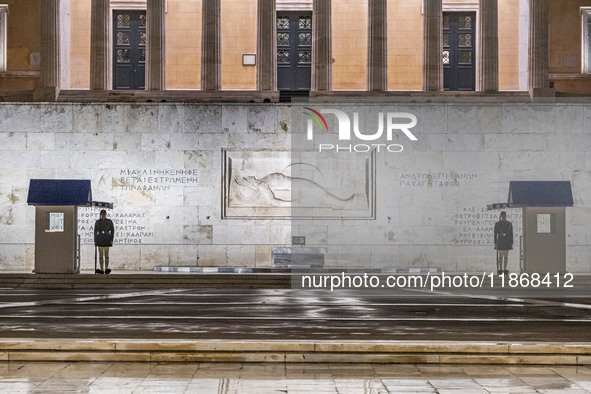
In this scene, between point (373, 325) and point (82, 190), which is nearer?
point (373, 325)

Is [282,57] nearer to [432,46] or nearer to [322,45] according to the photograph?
[322,45]

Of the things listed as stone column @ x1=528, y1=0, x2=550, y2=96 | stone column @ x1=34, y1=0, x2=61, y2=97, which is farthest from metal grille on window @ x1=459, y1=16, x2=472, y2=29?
stone column @ x1=34, y1=0, x2=61, y2=97

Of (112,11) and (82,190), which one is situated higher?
(112,11)

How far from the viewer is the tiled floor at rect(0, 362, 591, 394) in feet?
31.4

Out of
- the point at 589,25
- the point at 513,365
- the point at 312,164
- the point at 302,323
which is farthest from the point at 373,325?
the point at 589,25

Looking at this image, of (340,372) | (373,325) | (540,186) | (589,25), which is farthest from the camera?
(589,25)

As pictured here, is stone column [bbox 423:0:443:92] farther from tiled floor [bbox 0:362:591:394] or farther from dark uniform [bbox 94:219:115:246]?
tiled floor [bbox 0:362:591:394]

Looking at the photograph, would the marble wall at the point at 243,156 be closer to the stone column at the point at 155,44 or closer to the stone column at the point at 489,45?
the stone column at the point at 155,44

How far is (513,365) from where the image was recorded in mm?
11219

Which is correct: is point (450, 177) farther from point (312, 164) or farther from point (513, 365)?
point (513, 365)

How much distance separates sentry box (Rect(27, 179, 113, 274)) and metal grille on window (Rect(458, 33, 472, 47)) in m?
17.5

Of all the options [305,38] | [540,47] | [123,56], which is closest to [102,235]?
[123,56]

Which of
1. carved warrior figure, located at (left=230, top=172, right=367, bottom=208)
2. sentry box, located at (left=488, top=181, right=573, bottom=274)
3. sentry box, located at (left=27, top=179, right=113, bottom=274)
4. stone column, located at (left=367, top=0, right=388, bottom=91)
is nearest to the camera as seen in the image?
sentry box, located at (left=488, top=181, right=573, bottom=274)

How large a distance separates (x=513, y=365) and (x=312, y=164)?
23.2m
